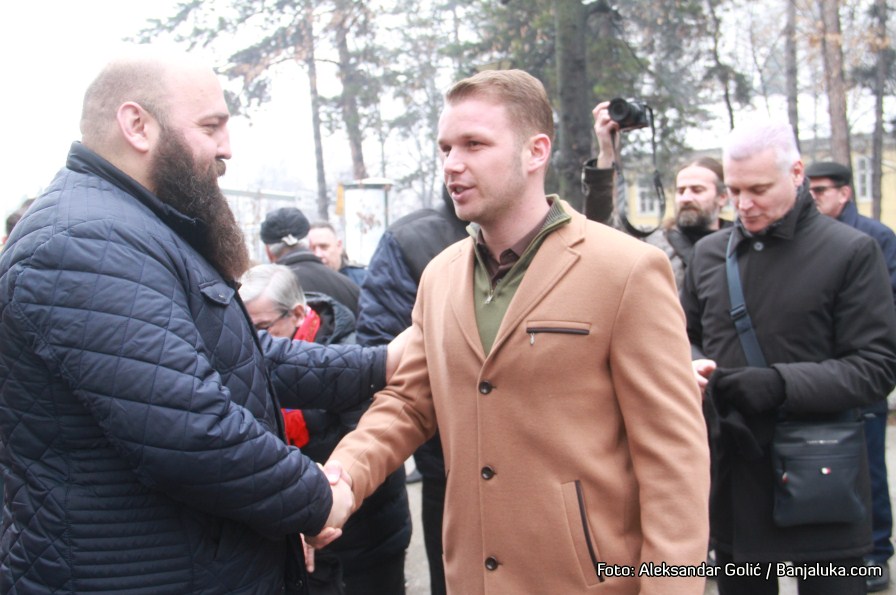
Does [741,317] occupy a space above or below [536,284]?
below

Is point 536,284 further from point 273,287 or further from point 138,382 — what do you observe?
point 273,287

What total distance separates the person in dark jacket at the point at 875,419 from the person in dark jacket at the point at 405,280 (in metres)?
2.05

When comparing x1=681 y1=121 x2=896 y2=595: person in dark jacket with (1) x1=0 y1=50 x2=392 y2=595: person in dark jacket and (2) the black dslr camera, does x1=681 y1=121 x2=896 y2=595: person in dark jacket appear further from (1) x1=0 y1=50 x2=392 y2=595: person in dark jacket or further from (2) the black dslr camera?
(1) x1=0 y1=50 x2=392 y2=595: person in dark jacket

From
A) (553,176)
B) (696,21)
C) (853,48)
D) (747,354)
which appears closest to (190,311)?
(747,354)

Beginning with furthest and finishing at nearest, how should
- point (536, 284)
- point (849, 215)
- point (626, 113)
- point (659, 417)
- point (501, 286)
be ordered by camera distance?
point (849, 215), point (626, 113), point (501, 286), point (536, 284), point (659, 417)

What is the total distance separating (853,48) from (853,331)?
15.1 m

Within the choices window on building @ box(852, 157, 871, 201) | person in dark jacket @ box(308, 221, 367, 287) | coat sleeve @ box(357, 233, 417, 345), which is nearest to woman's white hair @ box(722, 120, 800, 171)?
coat sleeve @ box(357, 233, 417, 345)

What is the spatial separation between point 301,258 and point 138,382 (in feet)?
11.7

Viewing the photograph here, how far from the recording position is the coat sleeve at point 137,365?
1.78 metres

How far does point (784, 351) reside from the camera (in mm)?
2902

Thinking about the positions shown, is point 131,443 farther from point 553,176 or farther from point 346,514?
point 553,176

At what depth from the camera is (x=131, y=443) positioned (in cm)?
179

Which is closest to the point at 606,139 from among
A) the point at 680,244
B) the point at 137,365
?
the point at 680,244

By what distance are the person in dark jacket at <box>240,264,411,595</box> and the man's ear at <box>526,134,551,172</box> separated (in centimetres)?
142
